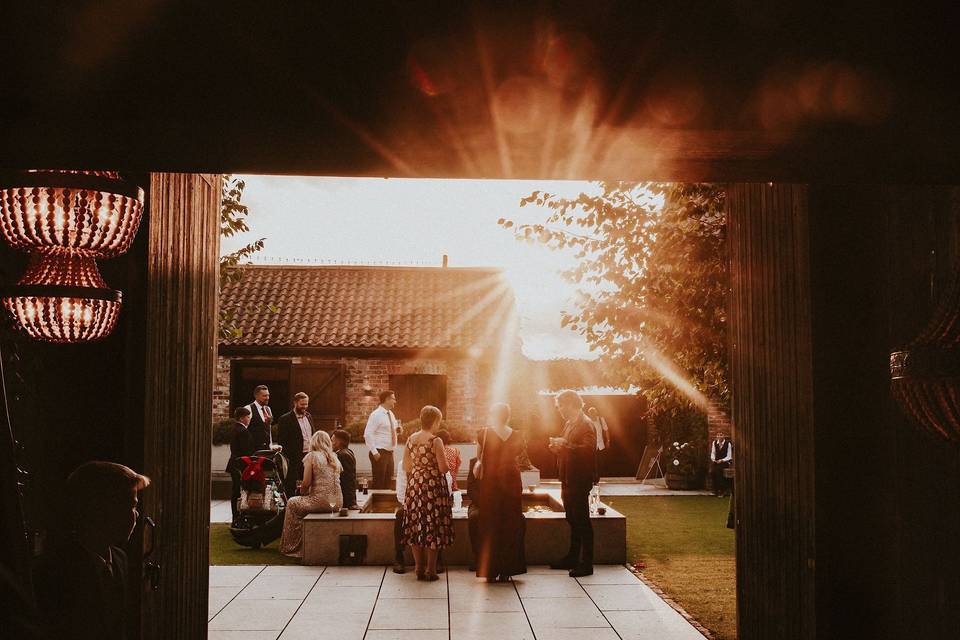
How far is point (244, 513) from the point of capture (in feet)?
29.2

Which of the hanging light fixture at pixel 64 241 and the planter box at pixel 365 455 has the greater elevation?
the hanging light fixture at pixel 64 241

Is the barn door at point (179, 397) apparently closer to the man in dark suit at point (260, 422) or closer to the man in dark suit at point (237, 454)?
the man in dark suit at point (237, 454)

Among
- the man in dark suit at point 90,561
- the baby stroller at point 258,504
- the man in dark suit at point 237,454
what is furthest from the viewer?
the man in dark suit at point 237,454

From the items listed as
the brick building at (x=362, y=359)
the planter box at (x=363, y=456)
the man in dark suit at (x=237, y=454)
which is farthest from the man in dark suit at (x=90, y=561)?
the brick building at (x=362, y=359)

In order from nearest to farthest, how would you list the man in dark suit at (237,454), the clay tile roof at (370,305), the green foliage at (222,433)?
the man in dark suit at (237,454) < the green foliage at (222,433) < the clay tile roof at (370,305)

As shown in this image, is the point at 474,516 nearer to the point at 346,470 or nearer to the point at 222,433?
the point at 346,470

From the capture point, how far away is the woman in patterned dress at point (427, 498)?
7.55 metres

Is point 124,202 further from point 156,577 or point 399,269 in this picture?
point 399,269

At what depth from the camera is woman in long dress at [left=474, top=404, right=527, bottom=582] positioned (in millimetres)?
→ 7523

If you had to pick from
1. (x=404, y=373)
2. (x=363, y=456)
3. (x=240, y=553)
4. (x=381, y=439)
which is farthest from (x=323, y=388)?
(x=240, y=553)

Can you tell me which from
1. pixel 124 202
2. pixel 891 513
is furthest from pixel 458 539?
pixel 124 202

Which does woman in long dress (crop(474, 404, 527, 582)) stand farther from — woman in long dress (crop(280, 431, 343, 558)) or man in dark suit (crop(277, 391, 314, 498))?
man in dark suit (crop(277, 391, 314, 498))

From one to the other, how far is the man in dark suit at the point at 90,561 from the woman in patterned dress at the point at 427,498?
5032 mm

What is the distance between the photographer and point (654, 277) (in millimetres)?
6555
